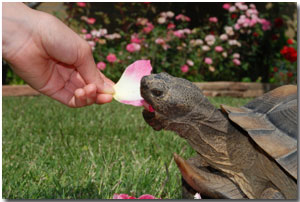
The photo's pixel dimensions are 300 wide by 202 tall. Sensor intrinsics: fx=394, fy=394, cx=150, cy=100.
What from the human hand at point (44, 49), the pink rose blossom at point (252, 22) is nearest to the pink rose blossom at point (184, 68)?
the pink rose blossom at point (252, 22)

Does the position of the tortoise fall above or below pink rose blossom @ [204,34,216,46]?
above

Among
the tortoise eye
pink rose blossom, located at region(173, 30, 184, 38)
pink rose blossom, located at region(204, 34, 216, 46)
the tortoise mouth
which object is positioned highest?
the tortoise eye

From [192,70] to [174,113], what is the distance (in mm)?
5402

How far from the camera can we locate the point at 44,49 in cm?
165

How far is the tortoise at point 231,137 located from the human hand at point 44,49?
0.23m

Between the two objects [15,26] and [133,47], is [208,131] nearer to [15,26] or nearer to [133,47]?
[15,26]

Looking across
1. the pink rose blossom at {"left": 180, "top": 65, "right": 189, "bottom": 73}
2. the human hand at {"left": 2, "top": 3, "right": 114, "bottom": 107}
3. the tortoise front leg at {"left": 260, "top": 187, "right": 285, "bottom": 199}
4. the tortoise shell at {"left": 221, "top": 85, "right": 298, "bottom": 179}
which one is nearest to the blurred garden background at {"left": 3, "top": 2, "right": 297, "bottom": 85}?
the pink rose blossom at {"left": 180, "top": 65, "right": 189, "bottom": 73}

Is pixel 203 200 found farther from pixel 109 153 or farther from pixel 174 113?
pixel 109 153

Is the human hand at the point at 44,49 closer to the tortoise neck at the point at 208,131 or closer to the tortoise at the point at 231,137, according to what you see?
the tortoise at the point at 231,137

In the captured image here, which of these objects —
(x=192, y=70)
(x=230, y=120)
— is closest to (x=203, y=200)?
(x=230, y=120)

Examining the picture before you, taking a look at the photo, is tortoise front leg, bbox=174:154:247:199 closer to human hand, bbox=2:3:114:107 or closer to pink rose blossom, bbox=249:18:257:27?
human hand, bbox=2:3:114:107

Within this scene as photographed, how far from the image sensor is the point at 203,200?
164cm

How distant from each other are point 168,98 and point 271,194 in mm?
559

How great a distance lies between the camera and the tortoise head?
1558 mm
